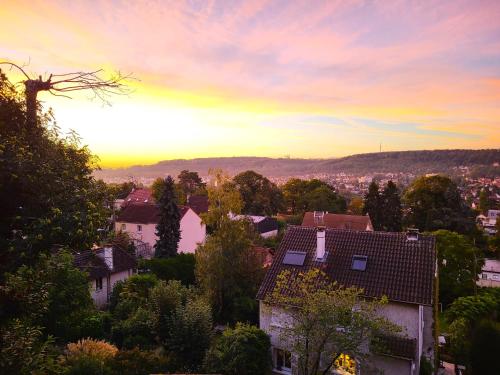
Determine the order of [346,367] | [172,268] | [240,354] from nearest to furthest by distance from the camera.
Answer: [240,354] → [346,367] → [172,268]

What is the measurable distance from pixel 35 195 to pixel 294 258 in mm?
14552

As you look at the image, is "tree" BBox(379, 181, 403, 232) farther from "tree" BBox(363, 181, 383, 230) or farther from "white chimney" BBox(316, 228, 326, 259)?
"white chimney" BBox(316, 228, 326, 259)

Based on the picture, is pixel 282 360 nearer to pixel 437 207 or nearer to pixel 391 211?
pixel 437 207

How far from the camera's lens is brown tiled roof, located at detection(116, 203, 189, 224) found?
44.7m

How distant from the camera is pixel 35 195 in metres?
8.38

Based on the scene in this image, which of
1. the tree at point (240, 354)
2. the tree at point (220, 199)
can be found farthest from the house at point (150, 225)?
the tree at point (240, 354)

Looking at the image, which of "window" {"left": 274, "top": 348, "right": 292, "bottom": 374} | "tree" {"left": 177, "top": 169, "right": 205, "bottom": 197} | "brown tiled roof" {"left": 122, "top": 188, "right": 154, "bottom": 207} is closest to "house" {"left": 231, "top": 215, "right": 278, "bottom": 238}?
"brown tiled roof" {"left": 122, "top": 188, "right": 154, "bottom": 207}

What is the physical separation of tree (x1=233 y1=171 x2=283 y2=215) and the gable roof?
133 ft

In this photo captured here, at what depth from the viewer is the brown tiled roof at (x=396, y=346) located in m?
15.7

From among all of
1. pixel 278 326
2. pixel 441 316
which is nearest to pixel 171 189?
pixel 278 326

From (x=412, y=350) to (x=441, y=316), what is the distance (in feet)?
52.5

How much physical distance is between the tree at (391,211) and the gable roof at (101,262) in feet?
128

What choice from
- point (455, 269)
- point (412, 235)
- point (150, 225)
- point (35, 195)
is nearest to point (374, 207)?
point (455, 269)

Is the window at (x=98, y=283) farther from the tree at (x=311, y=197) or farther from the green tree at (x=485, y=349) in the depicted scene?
the tree at (x=311, y=197)
